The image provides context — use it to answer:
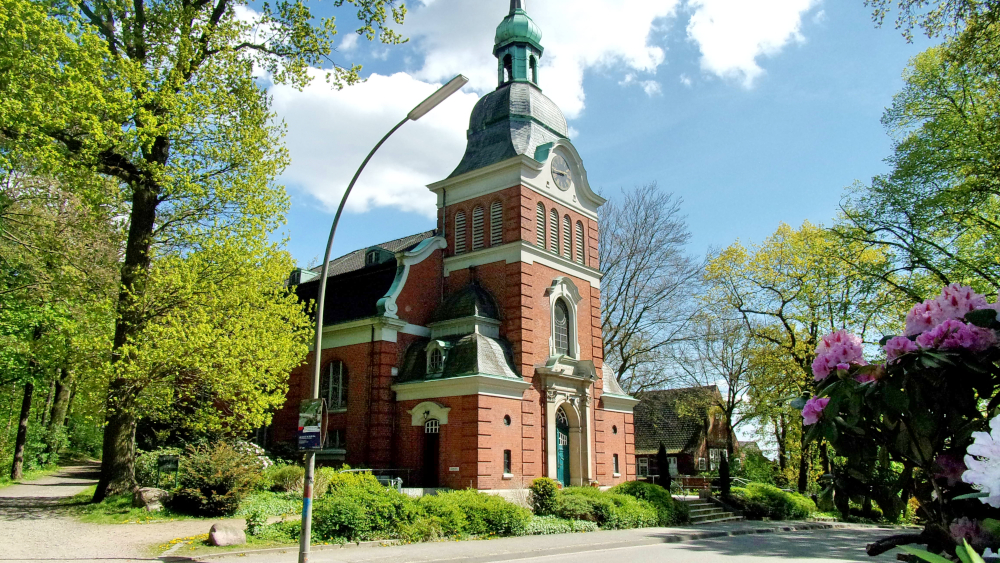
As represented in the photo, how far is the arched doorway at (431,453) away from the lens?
74.8 feet

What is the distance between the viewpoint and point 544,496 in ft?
66.1

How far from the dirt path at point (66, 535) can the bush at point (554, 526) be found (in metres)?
7.93

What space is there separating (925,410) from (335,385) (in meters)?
23.8

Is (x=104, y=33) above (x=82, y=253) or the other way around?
above

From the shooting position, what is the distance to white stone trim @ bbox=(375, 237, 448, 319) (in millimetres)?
24375

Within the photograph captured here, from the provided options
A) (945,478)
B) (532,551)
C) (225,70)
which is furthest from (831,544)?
(225,70)

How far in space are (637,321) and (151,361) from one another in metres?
24.7

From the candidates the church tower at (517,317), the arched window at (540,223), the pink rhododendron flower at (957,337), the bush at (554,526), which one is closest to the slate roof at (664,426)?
the church tower at (517,317)

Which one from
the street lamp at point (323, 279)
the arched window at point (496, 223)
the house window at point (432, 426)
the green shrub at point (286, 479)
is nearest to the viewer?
the street lamp at point (323, 279)

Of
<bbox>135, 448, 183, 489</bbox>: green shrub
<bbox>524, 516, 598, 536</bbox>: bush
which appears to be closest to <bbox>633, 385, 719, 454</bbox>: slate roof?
<bbox>524, 516, 598, 536</bbox>: bush

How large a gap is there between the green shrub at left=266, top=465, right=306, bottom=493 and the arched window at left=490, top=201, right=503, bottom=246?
35.7 feet

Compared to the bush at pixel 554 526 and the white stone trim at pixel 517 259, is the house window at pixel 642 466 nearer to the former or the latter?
the white stone trim at pixel 517 259

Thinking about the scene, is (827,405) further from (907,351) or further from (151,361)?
(151,361)

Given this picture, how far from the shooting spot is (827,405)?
427cm
